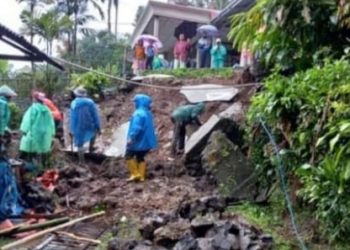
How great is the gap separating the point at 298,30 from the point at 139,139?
435cm

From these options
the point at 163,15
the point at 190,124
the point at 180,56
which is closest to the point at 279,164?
the point at 190,124

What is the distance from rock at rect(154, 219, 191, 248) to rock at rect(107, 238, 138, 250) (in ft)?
0.98

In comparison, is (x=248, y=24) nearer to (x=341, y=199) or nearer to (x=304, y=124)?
(x=304, y=124)

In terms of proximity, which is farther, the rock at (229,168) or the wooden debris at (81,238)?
the rock at (229,168)

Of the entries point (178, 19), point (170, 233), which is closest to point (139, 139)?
point (170, 233)

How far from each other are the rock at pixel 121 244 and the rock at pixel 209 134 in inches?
163

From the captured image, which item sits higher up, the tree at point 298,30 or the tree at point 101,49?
the tree at point 101,49

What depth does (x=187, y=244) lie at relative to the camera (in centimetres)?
604

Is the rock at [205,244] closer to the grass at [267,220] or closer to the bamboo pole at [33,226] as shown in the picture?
Answer: the grass at [267,220]

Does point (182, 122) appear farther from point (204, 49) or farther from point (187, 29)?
point (187, 29)

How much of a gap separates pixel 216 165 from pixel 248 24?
236 centimetres

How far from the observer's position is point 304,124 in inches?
240

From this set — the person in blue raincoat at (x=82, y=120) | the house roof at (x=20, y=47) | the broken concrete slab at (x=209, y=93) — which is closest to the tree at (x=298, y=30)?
the house roof at (x=20, y=47)

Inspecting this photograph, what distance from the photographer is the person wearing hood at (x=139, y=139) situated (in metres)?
10.6
